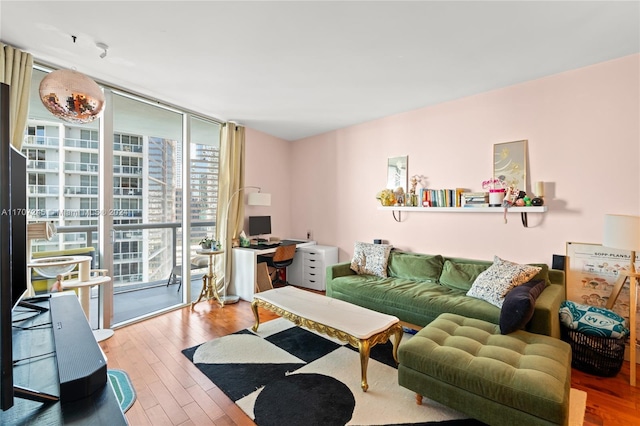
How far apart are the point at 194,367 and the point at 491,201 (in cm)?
319

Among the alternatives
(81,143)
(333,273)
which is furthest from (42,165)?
(333,273)

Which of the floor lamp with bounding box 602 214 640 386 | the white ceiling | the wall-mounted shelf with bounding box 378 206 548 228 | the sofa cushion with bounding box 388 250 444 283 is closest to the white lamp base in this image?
the sofa cushion with bounding box 388 250 444 283

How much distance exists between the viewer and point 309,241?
4887 millimetres

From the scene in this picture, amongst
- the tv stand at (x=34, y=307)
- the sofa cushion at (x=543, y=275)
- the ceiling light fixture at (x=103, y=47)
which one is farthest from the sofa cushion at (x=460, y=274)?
the ceiling light fixture at (x=103, y=47)

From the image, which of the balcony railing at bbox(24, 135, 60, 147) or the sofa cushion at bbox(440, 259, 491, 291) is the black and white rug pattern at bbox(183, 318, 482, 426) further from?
the balcony railing at bbox(24, 135, 60, 147)

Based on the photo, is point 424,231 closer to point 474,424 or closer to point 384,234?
point 384,234

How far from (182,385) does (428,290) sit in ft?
7.60

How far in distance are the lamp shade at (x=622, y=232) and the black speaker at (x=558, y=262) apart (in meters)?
0.48

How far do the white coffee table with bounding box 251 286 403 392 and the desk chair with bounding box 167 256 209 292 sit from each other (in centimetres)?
152

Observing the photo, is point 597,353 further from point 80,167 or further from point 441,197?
point 80,167

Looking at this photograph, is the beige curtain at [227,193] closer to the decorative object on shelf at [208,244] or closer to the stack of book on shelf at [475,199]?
the decorative object on shelf at [208,244]

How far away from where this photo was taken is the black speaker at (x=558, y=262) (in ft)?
8.96

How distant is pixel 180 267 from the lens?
12.9 feet

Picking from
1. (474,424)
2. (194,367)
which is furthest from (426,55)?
(194,367)
